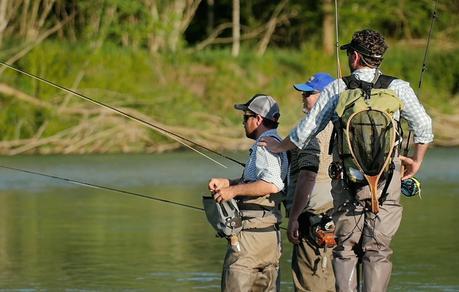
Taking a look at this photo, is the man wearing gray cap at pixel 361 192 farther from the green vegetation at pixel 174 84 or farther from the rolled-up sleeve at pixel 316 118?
the green vegetation at pixel 174 84

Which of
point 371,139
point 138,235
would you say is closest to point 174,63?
point 138,235

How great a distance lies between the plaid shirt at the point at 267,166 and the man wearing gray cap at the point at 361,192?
64 mm

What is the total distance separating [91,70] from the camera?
3300 centimetres

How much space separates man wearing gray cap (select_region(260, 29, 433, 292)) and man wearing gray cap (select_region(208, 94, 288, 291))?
6.0 inches

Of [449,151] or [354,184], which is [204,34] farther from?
[354,184]

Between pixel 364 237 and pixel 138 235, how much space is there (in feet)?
23.2

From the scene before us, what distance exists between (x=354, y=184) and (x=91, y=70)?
1000 inches

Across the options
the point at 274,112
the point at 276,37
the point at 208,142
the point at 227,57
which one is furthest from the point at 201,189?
the point at 276,37

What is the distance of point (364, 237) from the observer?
26.3 feet

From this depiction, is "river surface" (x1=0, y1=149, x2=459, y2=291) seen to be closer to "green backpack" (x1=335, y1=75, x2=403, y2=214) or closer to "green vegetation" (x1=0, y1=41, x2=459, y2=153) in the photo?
"green backpack" (x1=335, y1=75, x2=403, y2=214)

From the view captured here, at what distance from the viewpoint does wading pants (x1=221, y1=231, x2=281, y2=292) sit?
26.9 ft

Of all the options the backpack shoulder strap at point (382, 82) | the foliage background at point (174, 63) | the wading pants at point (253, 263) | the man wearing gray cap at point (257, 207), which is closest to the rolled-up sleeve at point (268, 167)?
the man wearing gray cap at point (257, 207)

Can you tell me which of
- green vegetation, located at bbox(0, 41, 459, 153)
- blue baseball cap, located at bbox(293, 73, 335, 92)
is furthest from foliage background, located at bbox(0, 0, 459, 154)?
blue baseball cap, located at bbox(293, 73, 335, 92)

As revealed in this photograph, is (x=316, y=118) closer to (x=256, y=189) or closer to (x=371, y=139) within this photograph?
(x=371, y=139)
